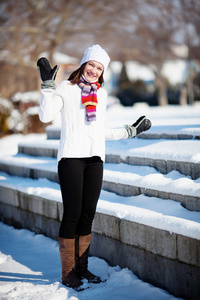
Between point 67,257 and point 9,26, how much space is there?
18332 millimetres

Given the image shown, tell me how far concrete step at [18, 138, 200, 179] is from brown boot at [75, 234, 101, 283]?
1090mm

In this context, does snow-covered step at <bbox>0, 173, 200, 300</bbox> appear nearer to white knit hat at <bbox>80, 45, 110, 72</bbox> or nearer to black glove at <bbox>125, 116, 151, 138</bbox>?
black glove at <bbox>125, 116, 151, 138</bbox>

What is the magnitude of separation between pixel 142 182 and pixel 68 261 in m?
1.01

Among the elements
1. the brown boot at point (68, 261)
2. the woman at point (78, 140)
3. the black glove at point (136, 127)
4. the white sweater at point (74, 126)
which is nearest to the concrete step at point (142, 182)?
the black glove at point (136, 127)

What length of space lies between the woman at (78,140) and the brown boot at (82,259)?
0.08 m

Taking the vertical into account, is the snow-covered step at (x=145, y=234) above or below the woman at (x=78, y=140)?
below

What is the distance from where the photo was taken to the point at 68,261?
2996 millimetres

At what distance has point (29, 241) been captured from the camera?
426cm

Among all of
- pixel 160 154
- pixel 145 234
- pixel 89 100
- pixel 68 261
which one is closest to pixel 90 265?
pixel 68 261

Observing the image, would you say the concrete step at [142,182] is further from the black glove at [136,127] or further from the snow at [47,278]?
the snow at [47,278]

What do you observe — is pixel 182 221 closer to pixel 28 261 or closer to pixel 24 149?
pixel 28 261

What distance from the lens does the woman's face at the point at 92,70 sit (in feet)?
9.55

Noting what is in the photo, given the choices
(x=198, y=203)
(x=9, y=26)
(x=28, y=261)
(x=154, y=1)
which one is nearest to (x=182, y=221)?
(x=198, y=203)

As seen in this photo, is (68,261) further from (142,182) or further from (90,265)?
(142,182)
